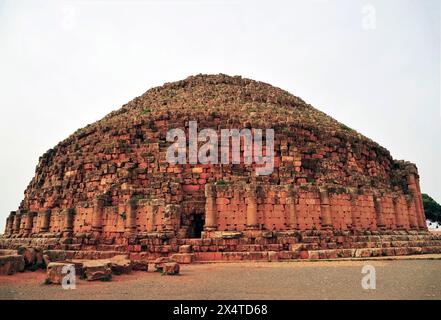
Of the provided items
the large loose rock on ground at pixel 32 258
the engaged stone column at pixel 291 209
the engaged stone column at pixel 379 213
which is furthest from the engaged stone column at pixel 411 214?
the large loose rock on ground at pixel 32 258

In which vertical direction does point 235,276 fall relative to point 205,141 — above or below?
below

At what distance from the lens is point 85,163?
1998cm

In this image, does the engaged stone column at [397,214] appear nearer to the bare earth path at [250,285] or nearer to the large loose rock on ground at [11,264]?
the bare earth path at [250,285]

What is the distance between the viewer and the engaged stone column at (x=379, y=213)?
1872 centimetres

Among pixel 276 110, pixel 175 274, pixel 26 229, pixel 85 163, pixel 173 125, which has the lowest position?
pixel 175 274

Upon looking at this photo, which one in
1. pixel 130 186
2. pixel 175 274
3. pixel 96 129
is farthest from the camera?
pixel 96 129

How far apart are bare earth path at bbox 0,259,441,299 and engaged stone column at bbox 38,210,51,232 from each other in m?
8.22

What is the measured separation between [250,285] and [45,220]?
1465 cm

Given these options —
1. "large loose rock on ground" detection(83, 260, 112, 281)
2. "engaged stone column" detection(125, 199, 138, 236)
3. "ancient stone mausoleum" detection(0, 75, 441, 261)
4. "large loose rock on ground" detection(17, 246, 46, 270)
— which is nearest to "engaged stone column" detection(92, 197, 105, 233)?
"ancient stone mausoleum" detection(0, 75, 441, 261)

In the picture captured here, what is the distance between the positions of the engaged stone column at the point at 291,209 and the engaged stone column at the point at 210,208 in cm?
344

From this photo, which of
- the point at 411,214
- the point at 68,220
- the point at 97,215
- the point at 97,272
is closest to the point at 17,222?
the point at 68,220

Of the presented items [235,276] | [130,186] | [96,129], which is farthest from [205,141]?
[235,276]
